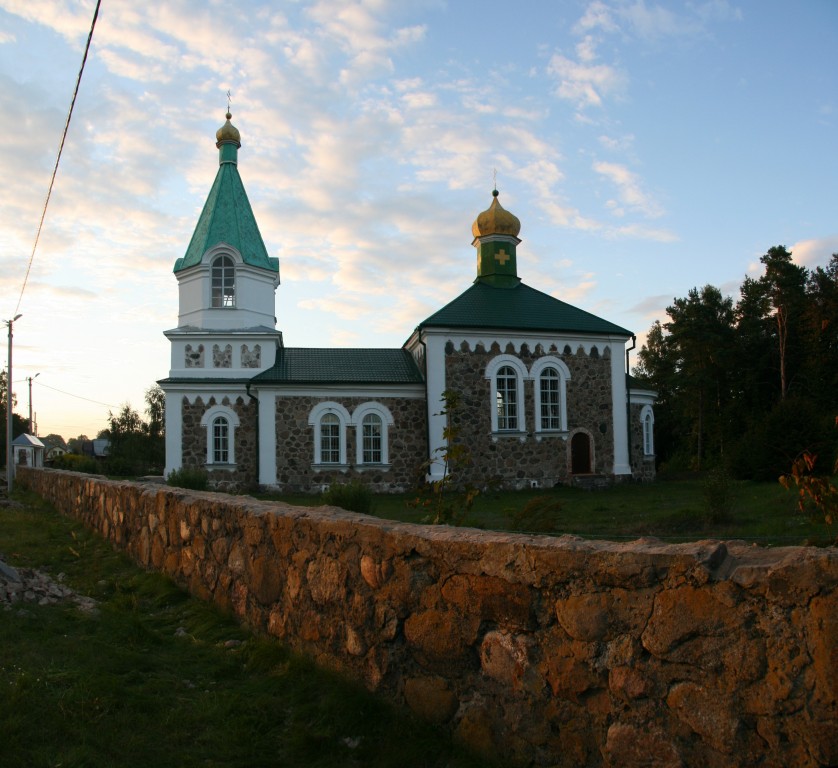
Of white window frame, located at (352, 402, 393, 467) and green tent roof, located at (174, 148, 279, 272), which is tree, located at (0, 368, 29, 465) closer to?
green tent roof, located at (174, 148, 279, 272)

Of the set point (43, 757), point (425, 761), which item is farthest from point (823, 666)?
point (43, 757)

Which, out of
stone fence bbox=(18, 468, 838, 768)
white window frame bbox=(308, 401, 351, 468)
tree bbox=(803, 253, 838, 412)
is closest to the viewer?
stone fence bbox=(18, 468, 838, 768)

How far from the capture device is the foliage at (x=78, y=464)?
33.7 metres

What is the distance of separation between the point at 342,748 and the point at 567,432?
2028cm

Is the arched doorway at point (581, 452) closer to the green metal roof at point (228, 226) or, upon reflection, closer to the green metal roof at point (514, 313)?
the green metal roof at point (514, 313)

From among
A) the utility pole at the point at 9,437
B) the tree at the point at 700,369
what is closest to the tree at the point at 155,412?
the utility pole at the point at 9,437

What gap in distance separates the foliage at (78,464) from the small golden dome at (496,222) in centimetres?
1793

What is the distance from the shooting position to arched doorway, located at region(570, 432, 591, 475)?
23609 mm

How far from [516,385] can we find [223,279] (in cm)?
988

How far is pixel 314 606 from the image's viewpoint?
440cm

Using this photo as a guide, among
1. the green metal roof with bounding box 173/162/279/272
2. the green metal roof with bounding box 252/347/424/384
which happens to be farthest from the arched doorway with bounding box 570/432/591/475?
the green metal roof with bounding box 173/162/279/272

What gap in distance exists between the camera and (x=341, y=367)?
76.5 ft

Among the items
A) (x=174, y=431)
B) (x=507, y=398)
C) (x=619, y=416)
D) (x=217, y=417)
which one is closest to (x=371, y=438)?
(x=507, y=398)

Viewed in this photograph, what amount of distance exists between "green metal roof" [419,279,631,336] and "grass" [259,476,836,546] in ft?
17.9
